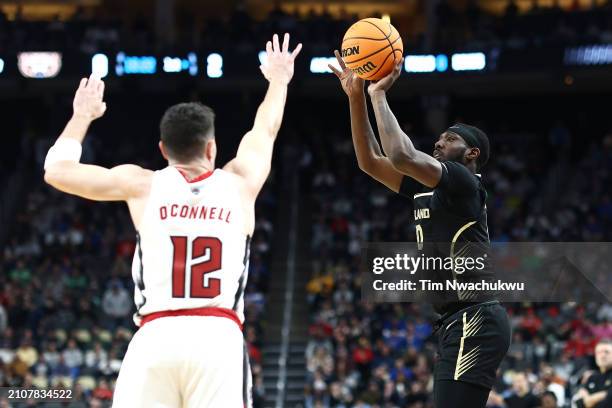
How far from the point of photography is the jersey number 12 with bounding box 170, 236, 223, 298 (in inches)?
184

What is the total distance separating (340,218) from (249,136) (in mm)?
19917

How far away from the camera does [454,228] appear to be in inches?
252

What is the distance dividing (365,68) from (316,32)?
18.9 meters

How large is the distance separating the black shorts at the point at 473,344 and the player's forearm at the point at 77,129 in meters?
2.44

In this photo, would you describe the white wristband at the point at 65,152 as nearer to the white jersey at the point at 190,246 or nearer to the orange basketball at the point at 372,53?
the white jersey at the point at 190,246

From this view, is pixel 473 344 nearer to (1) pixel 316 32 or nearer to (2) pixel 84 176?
(2) pixel 84 176

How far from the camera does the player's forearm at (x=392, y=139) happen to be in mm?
6047

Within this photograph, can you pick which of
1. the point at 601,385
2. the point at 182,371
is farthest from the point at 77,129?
the point at 601,385

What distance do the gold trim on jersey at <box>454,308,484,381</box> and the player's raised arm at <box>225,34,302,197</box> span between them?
1744 millimetres

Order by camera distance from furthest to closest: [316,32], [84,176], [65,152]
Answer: [316,32] < [65,152] < [84,176]

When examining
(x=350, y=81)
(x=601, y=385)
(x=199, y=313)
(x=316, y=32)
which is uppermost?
(x=316, y=32)

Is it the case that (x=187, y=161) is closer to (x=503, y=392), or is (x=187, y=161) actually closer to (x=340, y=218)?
(x=503, y=392)

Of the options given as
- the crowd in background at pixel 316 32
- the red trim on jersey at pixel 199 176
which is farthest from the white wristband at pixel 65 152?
the crowd in background at pixel 316 32

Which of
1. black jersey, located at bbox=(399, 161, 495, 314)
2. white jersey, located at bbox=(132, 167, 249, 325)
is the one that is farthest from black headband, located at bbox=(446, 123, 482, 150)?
white jersey, located at bbox=(132, 167, 249, 325)
